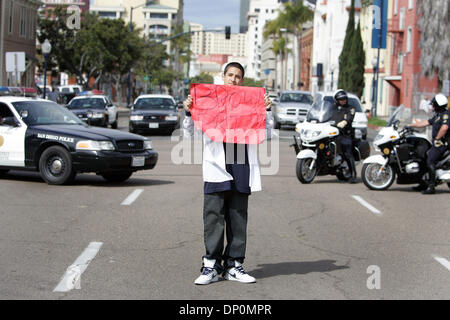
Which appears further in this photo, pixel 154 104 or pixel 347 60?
pixel 347 60

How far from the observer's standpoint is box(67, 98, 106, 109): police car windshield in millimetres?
33094

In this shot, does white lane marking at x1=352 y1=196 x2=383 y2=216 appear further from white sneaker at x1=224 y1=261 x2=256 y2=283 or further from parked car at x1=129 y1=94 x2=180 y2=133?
parked car at x1=129 y1=94 x2=180 y2=133

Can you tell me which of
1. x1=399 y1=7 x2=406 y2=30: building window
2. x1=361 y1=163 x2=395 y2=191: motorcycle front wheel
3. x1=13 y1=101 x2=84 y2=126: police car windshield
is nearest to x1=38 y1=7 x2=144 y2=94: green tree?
x1=399 y1=7 x2=406 y2=30: building window

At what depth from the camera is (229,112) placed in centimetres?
695

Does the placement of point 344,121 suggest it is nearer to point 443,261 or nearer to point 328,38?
point 443,261

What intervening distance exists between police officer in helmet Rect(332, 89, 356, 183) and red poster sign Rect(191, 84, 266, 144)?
9.77 meters

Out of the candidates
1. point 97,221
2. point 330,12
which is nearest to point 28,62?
point 330,12

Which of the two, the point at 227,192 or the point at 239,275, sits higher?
the point at 227,192

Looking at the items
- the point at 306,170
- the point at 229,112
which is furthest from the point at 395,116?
the point at 229,112

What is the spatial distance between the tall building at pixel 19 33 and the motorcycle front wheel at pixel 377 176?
38843 mm

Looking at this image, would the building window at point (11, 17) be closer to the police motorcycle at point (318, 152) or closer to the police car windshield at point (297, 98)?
the police car windshield at point (297, 98)

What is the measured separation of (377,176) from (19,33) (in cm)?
4680

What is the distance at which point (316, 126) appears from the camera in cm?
1631
